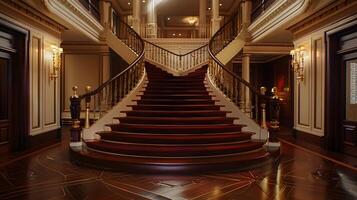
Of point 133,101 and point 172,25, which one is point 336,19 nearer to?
point 133,101

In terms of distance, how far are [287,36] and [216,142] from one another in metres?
4.82

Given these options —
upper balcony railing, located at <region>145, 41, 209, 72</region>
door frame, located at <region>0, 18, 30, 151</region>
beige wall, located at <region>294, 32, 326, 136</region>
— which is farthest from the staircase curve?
upper balcony railing, located at <region>145, 41, 209, 72</region>

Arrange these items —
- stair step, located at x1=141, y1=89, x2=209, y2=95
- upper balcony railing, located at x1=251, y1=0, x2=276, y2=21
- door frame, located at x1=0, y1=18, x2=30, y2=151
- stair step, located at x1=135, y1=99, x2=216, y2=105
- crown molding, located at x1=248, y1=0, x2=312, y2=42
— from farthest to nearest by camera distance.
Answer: upper balcony railing, located at x1=251, y1=0, x2=276, y2=21 → stair step, located at x1=141, y1=89, x2=209, y2=95 → stair step, located at x1=135, y1=99, x2=216, y2=105 → crown molding, located at x1=248, y1=0, x2=312, y2=42 → door frame, located at x1=0, y1=18, x2=30, y2=151

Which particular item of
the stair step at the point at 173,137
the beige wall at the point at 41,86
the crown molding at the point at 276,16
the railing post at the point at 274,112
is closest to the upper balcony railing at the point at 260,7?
the crown molding at the point at 276,16

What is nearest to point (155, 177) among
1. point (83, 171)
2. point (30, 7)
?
point (83, 171)

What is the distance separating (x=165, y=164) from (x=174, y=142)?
0.75 meters

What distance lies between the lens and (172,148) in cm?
468


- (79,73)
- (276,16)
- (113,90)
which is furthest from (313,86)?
(79,73)

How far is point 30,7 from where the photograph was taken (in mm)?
5703

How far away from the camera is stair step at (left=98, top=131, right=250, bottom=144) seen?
4.93 m

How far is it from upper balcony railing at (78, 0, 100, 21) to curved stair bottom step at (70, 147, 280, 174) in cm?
500

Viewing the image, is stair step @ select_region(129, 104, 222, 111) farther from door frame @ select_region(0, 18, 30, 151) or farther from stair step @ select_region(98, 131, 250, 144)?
door frame @ select_region(0, 18, 30, 151)

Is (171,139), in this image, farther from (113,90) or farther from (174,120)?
(113,90)

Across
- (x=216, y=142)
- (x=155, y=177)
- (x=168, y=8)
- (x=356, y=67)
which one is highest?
(x=168, y=8)
